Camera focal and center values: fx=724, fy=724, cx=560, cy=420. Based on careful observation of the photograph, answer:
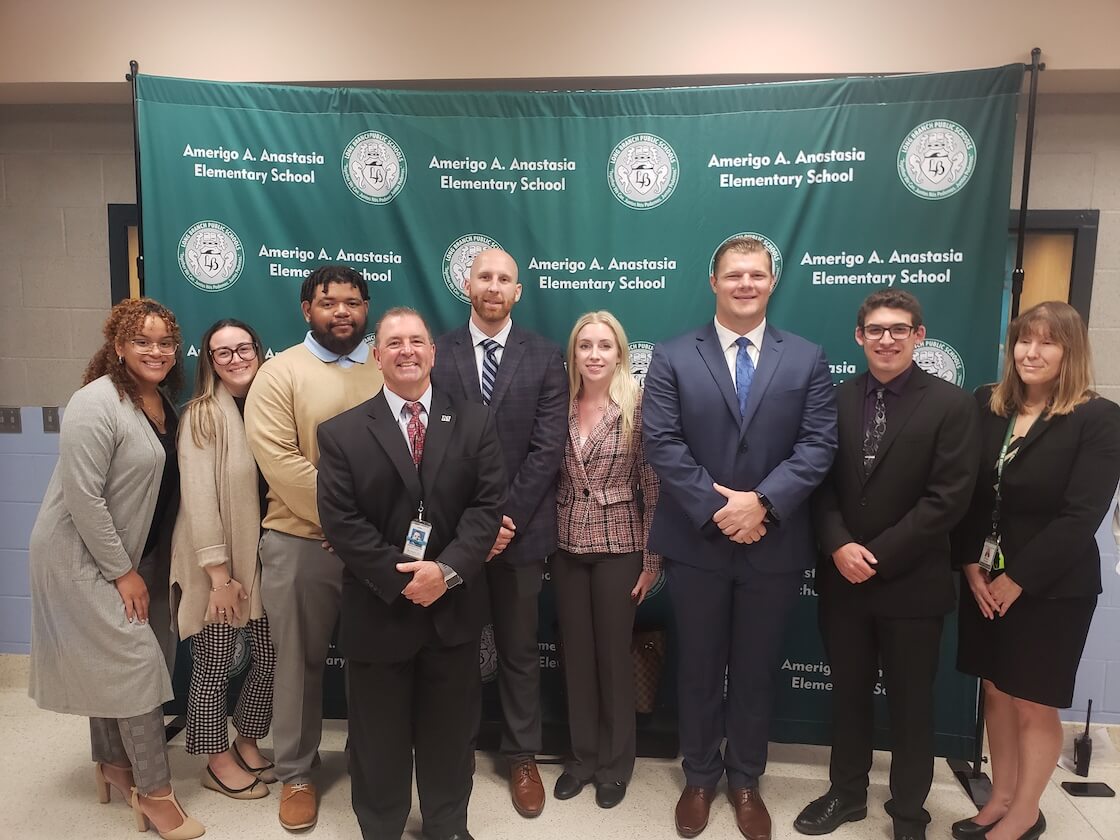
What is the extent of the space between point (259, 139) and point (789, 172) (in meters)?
2.16

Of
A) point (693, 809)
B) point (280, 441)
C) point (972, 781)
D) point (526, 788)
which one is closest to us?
point (280, 441)

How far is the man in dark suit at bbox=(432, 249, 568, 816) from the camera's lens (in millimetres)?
2537

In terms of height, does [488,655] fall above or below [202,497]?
below

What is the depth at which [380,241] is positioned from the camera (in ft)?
9.99

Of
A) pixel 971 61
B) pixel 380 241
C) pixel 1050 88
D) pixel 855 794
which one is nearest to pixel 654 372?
pixel 380 241

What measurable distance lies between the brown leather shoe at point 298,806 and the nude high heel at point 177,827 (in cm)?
28

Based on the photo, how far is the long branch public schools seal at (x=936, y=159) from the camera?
2.77m

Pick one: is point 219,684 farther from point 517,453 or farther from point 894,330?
point 894,330

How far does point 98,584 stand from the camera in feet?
7.67

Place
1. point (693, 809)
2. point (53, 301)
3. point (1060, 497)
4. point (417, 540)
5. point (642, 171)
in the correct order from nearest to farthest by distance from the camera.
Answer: point (417, 540) → point (1060, 497) → point (693, 809) → point (642, 171) → point (53, 301)

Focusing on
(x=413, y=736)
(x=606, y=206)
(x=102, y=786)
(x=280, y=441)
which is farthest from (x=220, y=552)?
(x=606, y=206)

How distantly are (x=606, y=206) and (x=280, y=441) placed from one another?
1.58 metres

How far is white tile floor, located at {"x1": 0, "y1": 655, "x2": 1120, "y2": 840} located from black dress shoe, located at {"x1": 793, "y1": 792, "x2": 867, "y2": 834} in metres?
0.04

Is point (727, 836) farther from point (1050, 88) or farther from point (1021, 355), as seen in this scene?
point (1050, 88)
